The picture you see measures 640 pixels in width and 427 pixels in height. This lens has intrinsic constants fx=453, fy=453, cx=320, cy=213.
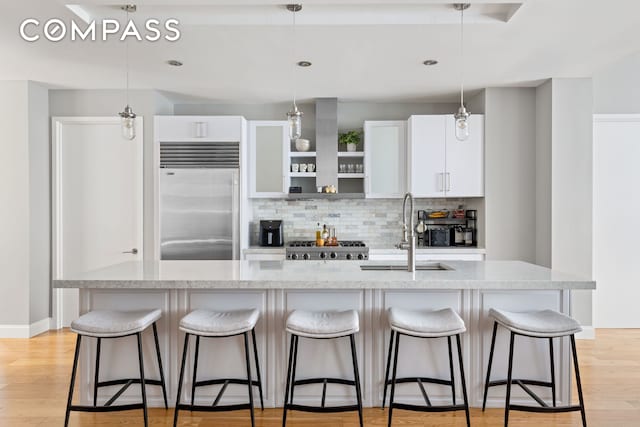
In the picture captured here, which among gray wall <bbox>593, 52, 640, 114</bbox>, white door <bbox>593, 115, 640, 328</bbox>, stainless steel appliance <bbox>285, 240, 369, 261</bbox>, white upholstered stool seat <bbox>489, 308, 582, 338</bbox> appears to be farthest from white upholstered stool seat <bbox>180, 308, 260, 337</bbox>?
gray wall <bbox>593, 52, 640, 114</bbox>

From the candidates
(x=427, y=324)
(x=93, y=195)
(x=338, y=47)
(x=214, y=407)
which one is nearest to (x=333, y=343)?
(x=427, y=324)

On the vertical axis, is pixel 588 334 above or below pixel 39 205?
below

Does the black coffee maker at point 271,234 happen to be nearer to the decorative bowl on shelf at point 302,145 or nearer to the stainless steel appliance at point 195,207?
the stainless steel appliance at point 195,207

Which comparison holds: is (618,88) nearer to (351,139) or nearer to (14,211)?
(351,139)

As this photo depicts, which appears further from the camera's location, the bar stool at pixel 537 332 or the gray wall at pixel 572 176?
the gray wall at pixel 572 176

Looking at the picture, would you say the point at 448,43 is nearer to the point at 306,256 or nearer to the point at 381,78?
the point at 381,78

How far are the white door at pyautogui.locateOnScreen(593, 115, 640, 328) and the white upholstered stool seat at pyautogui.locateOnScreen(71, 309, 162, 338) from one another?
15.6 ft

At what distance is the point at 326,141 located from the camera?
5328 mm

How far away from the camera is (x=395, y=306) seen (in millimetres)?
2883

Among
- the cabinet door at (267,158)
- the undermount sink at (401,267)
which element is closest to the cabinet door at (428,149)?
the cabinet door at (267,158)

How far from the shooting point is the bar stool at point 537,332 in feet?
8.02

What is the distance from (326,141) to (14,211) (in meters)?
3.40

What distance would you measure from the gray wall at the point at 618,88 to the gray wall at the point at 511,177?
74cm

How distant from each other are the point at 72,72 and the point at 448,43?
3.47m
